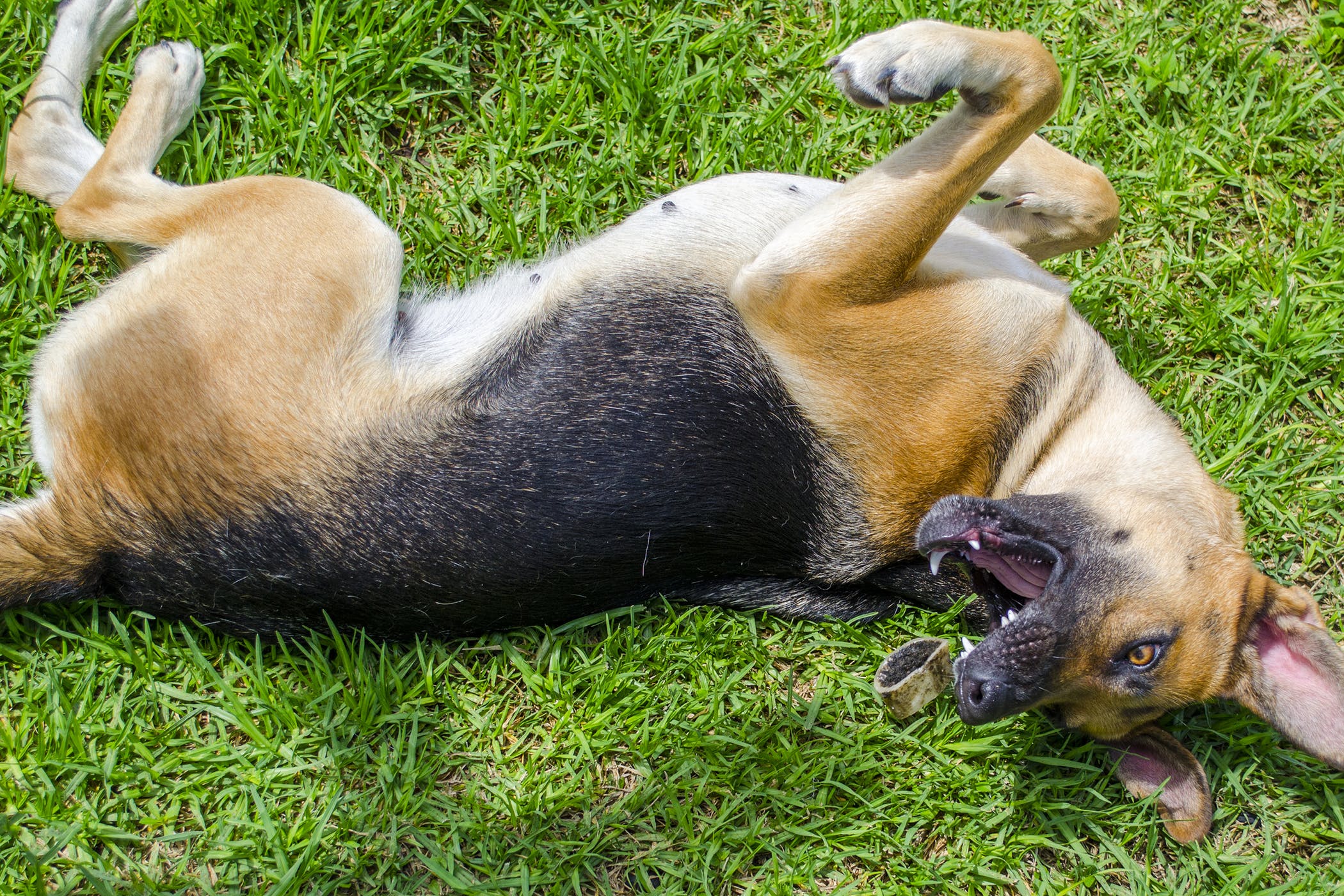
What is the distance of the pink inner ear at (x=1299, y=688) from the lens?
142 inches

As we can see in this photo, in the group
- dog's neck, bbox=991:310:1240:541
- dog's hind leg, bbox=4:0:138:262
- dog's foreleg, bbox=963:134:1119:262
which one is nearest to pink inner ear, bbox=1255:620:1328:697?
dog's neck, bbox=991:310:1240:541

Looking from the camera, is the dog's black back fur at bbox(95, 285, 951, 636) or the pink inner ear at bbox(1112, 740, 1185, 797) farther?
the pink inner ear at bbox(1112, 740, 1185, 797)

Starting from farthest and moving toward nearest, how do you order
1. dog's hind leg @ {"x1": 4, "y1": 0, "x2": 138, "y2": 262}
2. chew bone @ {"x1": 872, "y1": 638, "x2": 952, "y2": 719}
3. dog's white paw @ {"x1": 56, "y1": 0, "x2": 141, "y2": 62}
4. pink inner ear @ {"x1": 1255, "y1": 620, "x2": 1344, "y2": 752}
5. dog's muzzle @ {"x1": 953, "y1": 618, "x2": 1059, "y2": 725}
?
dog's white paw @ {"x1": 56, "y1": 0, "x2": 141, "y2": 62}, dog's hind leg @ {"x1": 4, "y1": 0, "x2": 138, "y2": 262}, chew bone @ {"x1": 872, "y1": 638, "x2": 952, "y2": 719}, pink inner ear @ {"x1": 1255, "y1": 620, "x2": 1344, "y2": 752}, dog's muzzle @ {"x1": 953, "y1": 618, "x2": 1059, "y2": 725}

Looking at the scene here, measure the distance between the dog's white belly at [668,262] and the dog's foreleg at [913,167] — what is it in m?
0.23

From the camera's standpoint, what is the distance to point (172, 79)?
4297 mm

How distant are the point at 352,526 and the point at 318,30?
8.09ft

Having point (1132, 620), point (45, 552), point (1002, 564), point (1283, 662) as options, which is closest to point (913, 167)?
point (1002, 564)

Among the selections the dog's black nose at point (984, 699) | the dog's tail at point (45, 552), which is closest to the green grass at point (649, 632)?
the dog's tail at point (45, 552)

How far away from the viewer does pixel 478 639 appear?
4.22 meters

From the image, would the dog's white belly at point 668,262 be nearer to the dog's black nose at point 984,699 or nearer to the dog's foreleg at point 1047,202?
the dog's foreleg at point 1047,202

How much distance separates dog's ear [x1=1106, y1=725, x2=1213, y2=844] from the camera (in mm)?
3861

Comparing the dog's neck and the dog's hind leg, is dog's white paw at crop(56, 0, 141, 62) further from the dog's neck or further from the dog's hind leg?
the dog's neck

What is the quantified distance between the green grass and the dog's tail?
0.38 meters

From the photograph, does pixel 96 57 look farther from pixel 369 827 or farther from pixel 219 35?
pixel 369 827
